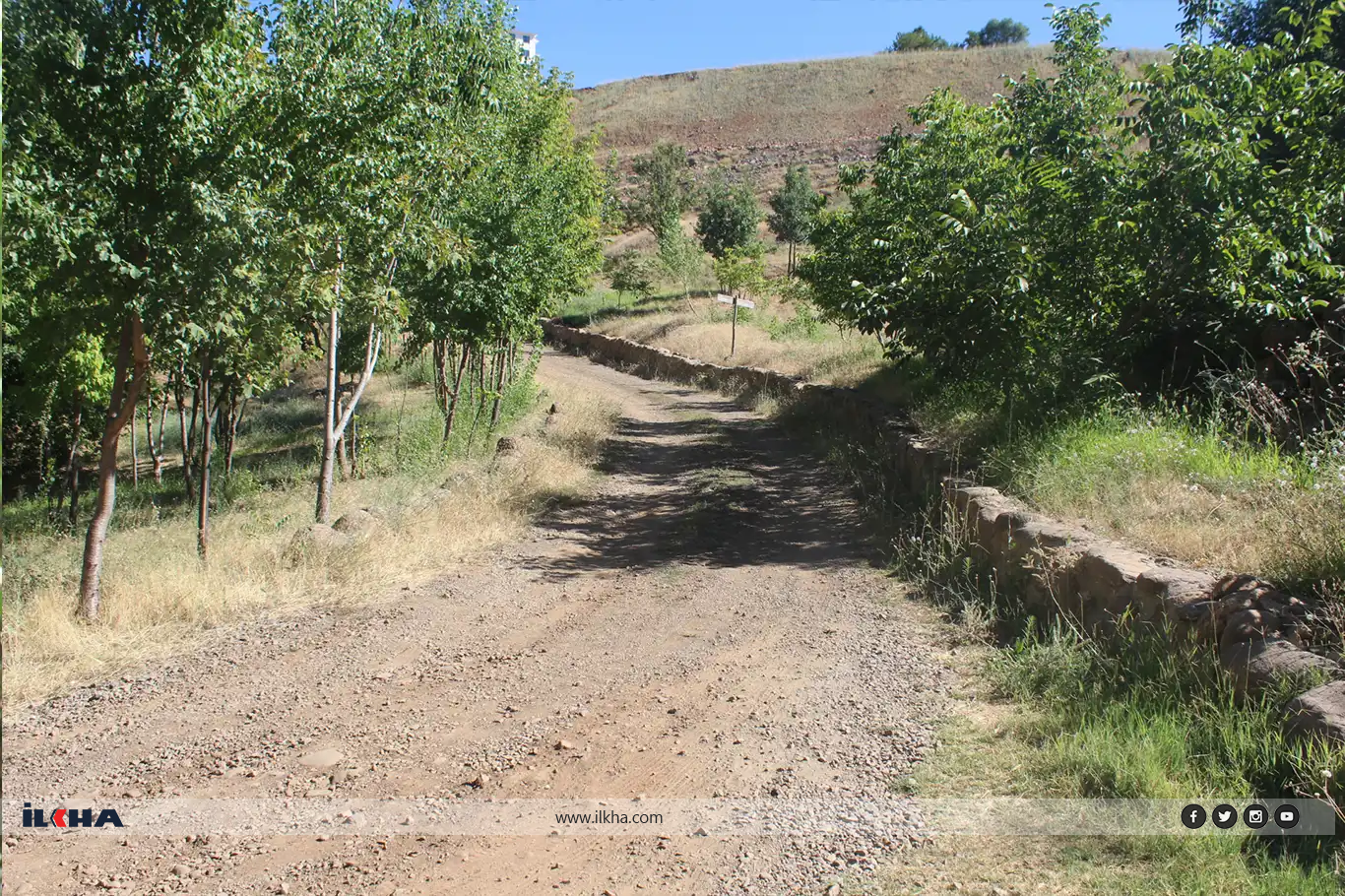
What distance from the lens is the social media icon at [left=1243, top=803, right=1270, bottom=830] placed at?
3.86 metres

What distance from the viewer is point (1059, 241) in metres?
9.57

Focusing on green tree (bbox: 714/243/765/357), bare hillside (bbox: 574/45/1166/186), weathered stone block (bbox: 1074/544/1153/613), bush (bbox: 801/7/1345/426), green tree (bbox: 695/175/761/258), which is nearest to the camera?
weathered stone block (bbox: 1074/544/1153/613)

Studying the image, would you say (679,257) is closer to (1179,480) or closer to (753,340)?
(753,340)

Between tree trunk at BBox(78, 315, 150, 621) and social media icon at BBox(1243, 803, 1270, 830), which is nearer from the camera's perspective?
social media icon at BBox(1243, 803, 1270, 830)

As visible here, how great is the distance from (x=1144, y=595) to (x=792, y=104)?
91193 mm

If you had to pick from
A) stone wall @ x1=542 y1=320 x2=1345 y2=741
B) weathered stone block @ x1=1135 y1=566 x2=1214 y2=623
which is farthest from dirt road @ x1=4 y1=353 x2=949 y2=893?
weathered stone block @ x1=1135 y1=566 x2=1214 y2=623

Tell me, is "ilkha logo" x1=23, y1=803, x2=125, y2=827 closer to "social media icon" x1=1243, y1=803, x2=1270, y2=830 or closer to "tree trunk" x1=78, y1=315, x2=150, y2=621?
"tree trunk" x1=78, y1=315, x2=150, y2=621

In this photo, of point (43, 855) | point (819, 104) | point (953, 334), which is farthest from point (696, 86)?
point (43, 855)

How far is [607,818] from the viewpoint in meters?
4.41

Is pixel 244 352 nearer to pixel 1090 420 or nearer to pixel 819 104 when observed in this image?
pixel 1090 420

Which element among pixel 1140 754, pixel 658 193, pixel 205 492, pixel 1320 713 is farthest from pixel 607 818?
pixel 658 193

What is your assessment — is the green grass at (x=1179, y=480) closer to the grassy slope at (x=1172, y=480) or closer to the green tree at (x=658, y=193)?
the grassy slope at (x=1172, y=480)

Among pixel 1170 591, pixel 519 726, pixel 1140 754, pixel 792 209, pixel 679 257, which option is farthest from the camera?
pixel 792 209

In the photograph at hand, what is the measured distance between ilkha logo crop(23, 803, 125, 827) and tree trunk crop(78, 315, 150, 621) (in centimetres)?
296
